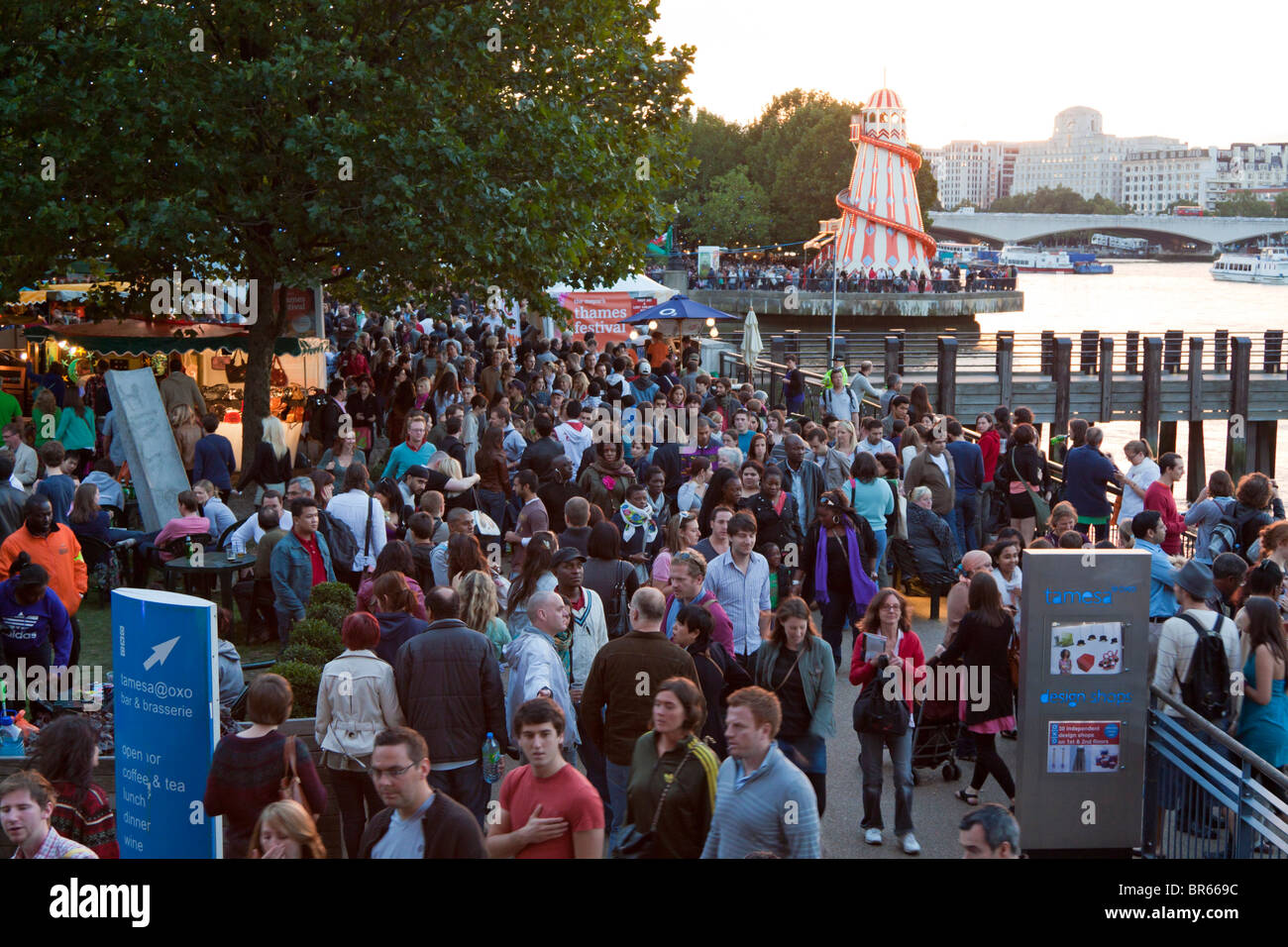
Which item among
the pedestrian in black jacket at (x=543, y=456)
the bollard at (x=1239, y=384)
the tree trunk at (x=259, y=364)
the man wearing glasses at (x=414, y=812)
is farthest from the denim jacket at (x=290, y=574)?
the bollard at (x=1239, y=384)

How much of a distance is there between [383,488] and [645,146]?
10.3 metres

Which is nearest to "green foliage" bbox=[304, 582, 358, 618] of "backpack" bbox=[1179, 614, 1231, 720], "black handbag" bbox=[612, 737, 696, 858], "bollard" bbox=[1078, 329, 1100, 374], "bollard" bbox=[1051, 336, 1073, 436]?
"black handbag" bbox=[612, 737, 696, 858]

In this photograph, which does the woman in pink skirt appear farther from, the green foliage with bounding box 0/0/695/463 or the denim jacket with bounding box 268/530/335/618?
the green foliage with bounding box 0/0/695/463

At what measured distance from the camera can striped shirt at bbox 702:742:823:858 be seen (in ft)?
15.2

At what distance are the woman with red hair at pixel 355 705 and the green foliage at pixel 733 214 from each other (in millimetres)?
83880

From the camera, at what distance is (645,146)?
19.7 m

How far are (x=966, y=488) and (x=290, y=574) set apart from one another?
6.58m

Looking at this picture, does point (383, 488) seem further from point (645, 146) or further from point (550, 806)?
point (645, 146)

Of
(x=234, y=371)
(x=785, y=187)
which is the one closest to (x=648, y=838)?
(x=234, y=371)

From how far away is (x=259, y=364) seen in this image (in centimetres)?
1667

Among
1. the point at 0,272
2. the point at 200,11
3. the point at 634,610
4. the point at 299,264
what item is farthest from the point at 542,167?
the point at 634,610

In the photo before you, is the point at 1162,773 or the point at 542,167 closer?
the point at 1162,773
